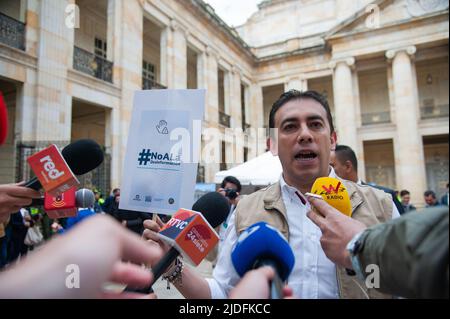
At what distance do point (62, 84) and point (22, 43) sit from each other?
139 cm

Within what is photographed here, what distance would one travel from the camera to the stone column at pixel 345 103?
19000 millimetres

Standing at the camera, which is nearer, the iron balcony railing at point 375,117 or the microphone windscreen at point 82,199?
the microphone windscreen at point 82,199

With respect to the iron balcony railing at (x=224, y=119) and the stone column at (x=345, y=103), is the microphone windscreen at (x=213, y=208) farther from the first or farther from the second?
the stone column at (x=345, y=103)

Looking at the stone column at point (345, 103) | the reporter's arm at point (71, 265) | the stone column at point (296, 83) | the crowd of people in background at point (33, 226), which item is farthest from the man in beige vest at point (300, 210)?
the stone column at point (296, 83)

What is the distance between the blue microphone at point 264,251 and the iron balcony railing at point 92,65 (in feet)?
36.2

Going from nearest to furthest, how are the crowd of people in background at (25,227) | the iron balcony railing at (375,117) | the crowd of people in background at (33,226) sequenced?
the crowd of people in background at (33,226) → the crowd of people in background at (25,227) → the iron balcony railing at (375,117)

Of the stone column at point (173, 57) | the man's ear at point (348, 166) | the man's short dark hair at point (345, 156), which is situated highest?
the stone column at point (173, 57)

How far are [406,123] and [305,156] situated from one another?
1924 cm

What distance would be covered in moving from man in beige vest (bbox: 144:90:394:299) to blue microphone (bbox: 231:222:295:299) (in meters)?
0.57

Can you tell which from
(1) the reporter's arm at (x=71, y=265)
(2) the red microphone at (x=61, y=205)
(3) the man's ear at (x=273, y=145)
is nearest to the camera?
(1) the reporter's arm at (x=71, y=265)

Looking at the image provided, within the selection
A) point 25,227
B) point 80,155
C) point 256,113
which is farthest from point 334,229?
point 256,113

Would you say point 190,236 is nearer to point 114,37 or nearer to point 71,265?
point 71,265

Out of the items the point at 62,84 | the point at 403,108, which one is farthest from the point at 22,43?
the point at 403,108

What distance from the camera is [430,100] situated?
68.6 feet
